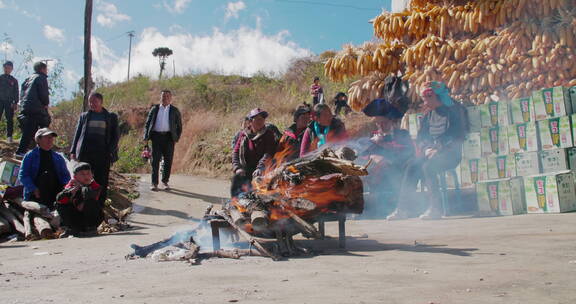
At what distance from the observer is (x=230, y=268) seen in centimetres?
458

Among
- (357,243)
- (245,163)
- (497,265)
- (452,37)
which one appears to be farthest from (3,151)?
(497,265)

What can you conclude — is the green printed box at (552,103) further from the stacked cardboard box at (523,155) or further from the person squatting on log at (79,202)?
the person squatting on log at (79,202)

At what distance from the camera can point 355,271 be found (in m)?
4.16

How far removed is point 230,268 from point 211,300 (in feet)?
4.01

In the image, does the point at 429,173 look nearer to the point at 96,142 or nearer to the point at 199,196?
the point at 96,142

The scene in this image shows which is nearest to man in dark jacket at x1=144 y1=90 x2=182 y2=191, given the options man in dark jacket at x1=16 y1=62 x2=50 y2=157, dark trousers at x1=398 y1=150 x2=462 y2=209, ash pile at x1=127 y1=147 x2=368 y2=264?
man in dark jacket at x1=16 y1=62 x2=50 y2=157

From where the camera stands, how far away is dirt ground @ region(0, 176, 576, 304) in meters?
3.36

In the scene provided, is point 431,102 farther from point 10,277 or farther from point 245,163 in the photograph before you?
point 10,277

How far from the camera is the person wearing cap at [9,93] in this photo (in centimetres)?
1219

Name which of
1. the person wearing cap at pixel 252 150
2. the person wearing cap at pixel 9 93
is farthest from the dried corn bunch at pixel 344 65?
the person wearing cap at pixel 9 93

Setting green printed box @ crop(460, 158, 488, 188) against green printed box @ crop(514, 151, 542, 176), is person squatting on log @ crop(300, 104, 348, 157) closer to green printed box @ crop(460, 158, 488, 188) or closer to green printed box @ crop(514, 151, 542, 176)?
green printed box @ crop(460, 158, 488, 188)

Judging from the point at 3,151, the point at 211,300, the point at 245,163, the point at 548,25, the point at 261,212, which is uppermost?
the point at 548,25

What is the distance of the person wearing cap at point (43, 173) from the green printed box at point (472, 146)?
631cm

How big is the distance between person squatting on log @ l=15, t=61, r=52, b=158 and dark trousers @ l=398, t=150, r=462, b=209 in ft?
23.5
